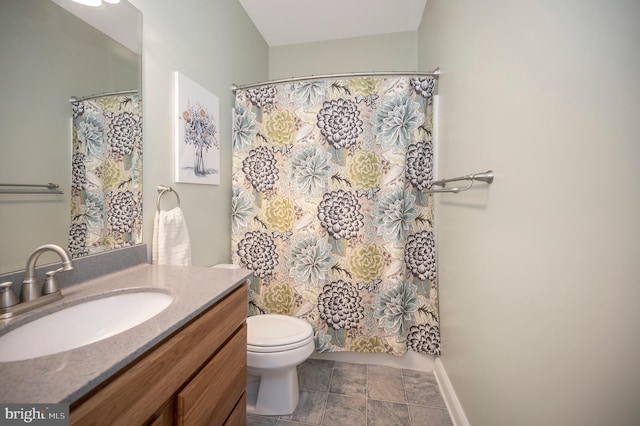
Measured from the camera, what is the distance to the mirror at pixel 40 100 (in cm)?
70

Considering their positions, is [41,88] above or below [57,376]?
above

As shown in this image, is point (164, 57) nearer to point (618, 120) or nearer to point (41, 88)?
point (41, 88)

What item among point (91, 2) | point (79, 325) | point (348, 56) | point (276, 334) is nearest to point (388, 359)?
point (276, 334)

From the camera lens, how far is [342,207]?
1690mm

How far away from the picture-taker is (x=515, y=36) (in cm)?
80

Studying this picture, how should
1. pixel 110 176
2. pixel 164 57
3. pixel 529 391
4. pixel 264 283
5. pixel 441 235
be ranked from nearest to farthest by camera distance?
pixel 529 391, pixel 110 176, pixel 164 57, pixel 441 235, pixel 264 283

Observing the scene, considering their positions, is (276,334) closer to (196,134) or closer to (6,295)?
(6,295)

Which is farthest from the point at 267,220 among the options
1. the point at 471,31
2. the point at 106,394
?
the point at 471,31

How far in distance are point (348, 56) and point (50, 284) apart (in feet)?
8.33

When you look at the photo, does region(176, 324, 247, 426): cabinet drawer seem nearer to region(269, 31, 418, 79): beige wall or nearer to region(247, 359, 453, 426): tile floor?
region(247, 359, 453, 426): tile floor

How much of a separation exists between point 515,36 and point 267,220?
1548 mm

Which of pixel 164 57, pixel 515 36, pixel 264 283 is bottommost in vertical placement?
pixel 264 283

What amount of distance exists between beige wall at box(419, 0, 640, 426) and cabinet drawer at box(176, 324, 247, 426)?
94cm

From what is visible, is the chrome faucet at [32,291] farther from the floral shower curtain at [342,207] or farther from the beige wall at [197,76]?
the floral shower curtain at [342,207]
